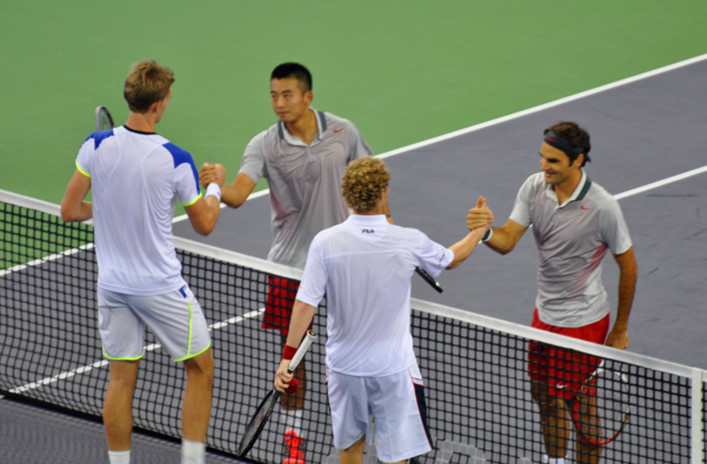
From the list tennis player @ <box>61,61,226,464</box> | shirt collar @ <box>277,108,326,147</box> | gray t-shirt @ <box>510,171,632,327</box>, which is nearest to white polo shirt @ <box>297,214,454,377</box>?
tennis player @ <box>61,61,226,464</box>

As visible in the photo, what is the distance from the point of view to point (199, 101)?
13445mm

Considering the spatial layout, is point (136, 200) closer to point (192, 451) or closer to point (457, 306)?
point (192, 451)

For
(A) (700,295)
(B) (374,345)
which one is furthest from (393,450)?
(A) (700,295)

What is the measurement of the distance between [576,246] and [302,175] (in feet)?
5.45

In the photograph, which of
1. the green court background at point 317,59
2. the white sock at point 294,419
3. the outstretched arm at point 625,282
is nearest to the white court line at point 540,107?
the green court background at point 317,59

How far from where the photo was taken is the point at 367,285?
17.9ft

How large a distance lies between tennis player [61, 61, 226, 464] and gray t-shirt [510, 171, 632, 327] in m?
1.85

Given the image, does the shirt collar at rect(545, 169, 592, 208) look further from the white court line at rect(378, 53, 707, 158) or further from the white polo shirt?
the white court line at rect(378, 53, 707, 158)

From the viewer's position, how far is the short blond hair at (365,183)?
545 centimetres

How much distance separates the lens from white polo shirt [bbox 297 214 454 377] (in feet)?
17.9

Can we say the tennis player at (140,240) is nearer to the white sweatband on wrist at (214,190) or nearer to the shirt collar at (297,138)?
the white sweatband on wrist at (214,190)

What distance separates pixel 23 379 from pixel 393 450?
3.18 metres

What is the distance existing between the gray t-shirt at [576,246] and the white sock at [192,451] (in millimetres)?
2019

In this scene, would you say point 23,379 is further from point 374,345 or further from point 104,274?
point 374,345
